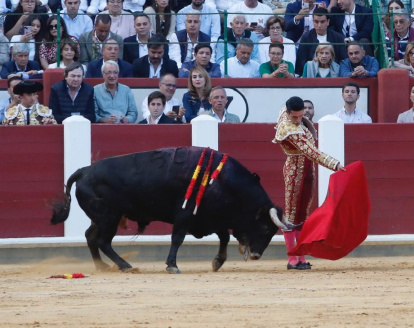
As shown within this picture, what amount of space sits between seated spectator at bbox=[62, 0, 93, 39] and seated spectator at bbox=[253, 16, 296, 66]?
71.5 inches

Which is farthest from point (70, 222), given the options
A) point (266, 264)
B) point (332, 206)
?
point (332, 206)

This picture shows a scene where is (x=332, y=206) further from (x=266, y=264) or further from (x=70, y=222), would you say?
(x=70, y=222)

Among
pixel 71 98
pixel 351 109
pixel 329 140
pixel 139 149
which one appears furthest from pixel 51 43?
pixel 351 109

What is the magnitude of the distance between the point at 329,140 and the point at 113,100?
2.12 m

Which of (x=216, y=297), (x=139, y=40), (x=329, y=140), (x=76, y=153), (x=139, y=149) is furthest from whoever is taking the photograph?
(x=139, y=40)

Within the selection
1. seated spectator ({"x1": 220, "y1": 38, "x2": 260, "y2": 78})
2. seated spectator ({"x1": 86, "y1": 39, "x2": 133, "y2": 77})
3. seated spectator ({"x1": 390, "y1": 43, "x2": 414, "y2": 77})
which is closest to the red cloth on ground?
seated spectator ({"x1": 220, "y1": 38, "x2": 260, "y2": 78})

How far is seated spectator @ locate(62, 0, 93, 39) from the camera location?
1235 centimetres

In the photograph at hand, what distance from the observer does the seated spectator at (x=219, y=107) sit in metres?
11.4

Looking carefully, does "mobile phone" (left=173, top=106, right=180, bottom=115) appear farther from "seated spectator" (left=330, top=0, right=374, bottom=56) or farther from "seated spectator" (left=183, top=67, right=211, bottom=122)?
"seated spectator" (left=330, top=0, right=374, bottom=56)

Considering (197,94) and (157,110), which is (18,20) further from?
(197,94)

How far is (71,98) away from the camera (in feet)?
37.4

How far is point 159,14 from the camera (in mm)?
12000

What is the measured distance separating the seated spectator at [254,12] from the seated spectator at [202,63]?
33.8 inches

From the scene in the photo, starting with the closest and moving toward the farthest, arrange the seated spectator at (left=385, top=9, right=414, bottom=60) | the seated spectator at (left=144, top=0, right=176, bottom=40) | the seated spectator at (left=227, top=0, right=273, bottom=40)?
the seated spectator at (left=144, top=0, right=176, bottom=40) → the seated spectator at (left=385, top=9, right=414, bottom=60) → the seated spectator at (left=227, top=0, right=273, bottom=40)
